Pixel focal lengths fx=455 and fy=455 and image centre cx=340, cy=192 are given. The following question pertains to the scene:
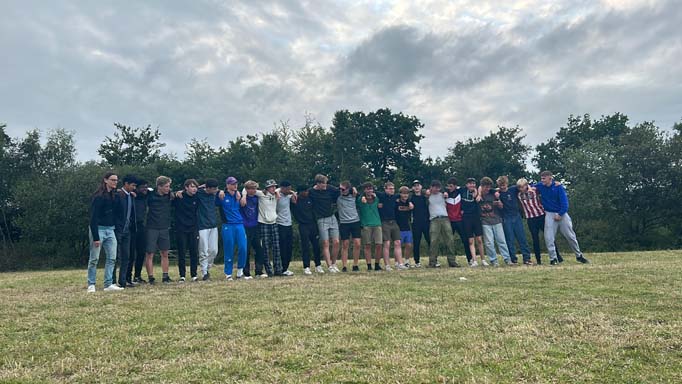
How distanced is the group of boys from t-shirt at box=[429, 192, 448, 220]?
3 centimetres

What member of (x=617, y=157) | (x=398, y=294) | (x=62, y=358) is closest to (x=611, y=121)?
(x=617, y=157)

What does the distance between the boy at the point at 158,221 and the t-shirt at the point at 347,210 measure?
13.6 ft

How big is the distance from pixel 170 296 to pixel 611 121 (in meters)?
67.2

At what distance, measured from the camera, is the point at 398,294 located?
22.9ft

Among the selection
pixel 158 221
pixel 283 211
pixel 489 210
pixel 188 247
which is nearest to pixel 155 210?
pixel 158 221

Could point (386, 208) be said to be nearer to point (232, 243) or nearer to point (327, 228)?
point (327, 228)

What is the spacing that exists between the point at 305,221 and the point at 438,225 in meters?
3.67

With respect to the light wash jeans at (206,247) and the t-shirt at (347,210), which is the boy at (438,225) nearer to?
the t-shirt at (347,210)

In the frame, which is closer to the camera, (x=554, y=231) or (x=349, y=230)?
(x=349, y=230)

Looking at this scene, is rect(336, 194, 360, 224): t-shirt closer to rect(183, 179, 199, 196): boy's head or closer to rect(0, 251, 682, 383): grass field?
rect(183, 179, 199, 196): boy's head

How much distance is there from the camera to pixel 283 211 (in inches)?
438

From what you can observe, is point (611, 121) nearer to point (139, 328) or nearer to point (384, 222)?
point (384, 222)

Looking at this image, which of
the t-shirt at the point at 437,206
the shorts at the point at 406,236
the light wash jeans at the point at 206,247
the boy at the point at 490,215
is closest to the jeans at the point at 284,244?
the light wash jeans at the point at 206,247

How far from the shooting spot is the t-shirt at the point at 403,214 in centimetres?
1220
